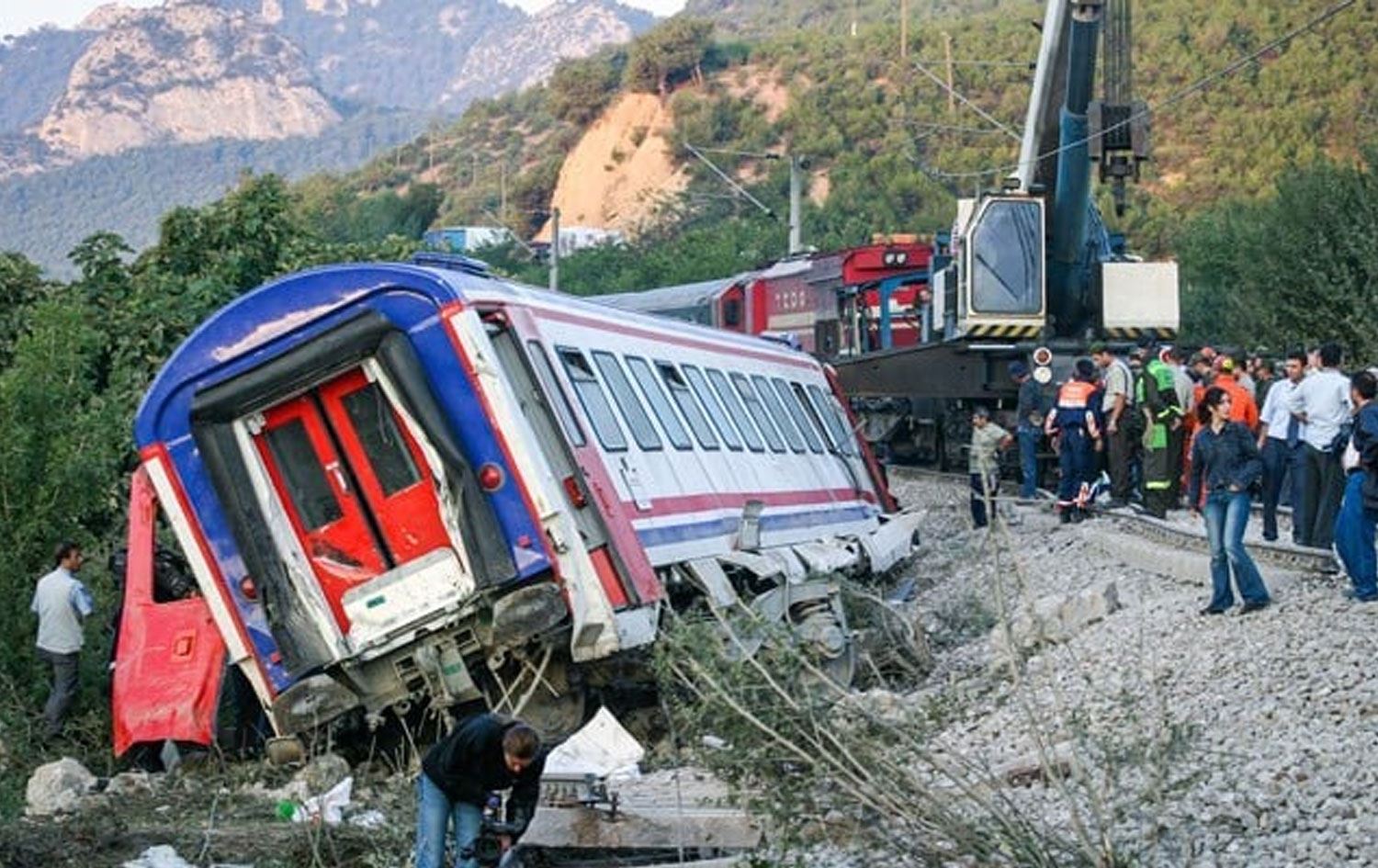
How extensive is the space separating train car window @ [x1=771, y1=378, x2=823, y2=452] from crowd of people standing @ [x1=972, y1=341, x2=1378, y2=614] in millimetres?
1458

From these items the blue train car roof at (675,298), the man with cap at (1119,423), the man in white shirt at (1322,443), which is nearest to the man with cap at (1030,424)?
the man with cap at (1119,423)

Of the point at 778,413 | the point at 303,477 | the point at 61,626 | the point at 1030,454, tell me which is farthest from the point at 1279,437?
the point at 61,626

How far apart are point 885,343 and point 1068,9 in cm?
847

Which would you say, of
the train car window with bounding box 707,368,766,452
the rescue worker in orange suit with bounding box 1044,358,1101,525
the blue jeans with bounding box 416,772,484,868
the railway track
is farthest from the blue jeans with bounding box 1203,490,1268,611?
the blue jeans with bounding box 416,772,484,868

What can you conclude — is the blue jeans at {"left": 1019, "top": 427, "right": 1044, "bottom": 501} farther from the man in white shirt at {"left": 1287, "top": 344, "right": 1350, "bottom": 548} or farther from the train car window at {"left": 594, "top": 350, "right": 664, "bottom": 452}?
the train car window at {"left": 594, "top": 350, "right": 664, "bottom": 452}

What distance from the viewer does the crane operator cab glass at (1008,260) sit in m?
26.2

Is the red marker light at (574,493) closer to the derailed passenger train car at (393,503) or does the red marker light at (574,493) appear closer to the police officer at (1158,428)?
the derailed passenger train car at (393,503)

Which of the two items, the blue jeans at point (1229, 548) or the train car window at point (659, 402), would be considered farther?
the train car window at point (659, 402)

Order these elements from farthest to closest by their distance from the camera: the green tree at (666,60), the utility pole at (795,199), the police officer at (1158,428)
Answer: the green tree at (666,60), the utility pole at (795,199), the police officer at (1158,428)

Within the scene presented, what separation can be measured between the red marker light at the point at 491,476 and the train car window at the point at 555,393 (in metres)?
0.66

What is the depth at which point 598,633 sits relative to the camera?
12.7 meters

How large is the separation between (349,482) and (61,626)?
3203 mm

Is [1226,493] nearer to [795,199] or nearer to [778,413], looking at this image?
[778,413]

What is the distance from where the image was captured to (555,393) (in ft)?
44.1
